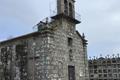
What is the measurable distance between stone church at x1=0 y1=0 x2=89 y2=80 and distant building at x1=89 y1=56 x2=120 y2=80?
5.49 meters

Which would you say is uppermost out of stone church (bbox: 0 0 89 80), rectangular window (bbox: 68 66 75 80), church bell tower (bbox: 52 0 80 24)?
church bell tower (bbox: 52 0 80 24)

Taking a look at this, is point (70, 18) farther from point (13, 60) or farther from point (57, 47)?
point (13, 60)

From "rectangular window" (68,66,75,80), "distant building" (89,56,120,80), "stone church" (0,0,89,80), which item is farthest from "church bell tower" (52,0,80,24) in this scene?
"distant building" (89,56,120,80)

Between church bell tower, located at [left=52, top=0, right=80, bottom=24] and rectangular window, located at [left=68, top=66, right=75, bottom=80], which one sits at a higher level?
church bell tower, located at [left=52, top=0, right=80, bottom=24]

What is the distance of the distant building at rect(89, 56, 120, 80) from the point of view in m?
31.5

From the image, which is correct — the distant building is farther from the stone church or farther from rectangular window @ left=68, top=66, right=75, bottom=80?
rectangular window @ left=68, top=66, right=75, bottom=80

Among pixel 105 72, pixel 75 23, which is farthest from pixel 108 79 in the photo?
pixel 75 23

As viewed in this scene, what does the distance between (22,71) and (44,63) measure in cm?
284

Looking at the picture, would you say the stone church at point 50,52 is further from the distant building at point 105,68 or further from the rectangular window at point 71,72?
the distant building at point 105,68

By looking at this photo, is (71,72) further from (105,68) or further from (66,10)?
(105,68)

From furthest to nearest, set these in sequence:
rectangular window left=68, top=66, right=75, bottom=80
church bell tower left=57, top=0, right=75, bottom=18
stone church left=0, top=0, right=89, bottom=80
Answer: church bell tower left=57, top=0, right=75, bottom=18, rectangular window left=68, top=66, right=75, bottom=80, stone church left=0, top=0, right=89, bottom=80

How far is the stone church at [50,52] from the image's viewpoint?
72.8 ft

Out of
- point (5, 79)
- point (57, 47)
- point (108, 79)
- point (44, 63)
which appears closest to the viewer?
point (44, 63)

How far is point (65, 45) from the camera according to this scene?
24516 mm
